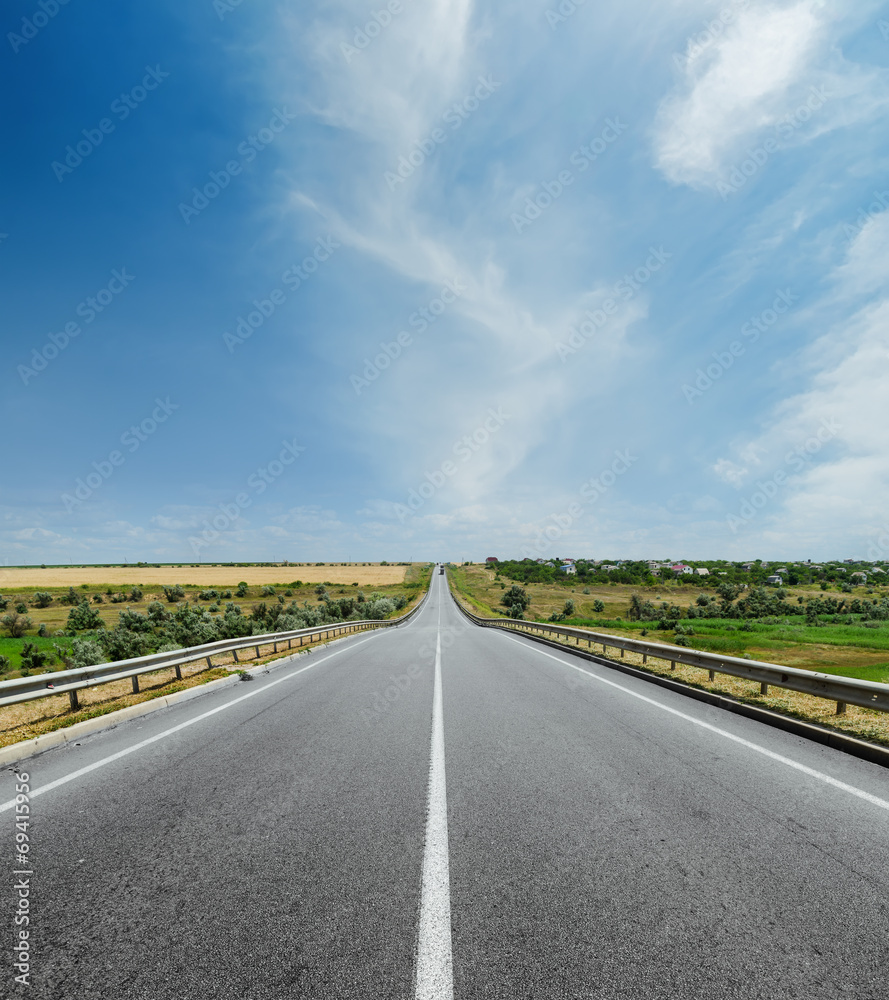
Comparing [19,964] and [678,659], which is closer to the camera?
[19,964]

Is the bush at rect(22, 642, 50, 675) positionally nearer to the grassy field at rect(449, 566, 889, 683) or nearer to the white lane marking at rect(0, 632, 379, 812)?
the white lane marking at rect(0, 632, 379, 812)

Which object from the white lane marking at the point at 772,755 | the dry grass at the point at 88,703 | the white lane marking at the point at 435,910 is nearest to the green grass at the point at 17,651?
the dry grass at the point at 88,703

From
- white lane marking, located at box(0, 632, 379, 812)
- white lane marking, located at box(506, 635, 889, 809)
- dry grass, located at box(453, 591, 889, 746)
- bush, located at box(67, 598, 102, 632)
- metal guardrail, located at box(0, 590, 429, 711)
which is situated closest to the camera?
white lane marking, located at box(506, 635, 889, 809)

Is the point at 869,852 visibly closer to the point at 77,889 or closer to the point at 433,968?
the point at 433,968

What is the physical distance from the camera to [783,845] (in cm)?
347

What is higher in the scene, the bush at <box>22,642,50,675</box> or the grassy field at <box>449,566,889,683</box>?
the bush at <box>22,642,50,675</box>

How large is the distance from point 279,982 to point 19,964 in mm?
1410

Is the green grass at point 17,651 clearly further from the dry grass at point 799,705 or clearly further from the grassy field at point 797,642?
the grassy field at point 797,642

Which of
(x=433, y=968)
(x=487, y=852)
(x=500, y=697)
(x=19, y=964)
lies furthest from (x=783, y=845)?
(x=500, y=697)

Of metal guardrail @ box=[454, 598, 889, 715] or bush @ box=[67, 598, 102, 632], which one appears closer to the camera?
metal guardrail @ box=[454, 598, 889, 715]

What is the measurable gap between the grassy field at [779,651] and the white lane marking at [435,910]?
5.46 metres

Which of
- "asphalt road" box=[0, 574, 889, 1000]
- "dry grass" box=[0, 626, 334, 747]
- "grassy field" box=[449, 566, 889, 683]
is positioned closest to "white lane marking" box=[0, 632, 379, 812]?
"asphalt road" box=[0, 574, 889, 1000]

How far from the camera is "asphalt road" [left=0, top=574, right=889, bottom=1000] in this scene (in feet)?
7.41

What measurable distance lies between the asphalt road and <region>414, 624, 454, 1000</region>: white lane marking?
0.01 m
